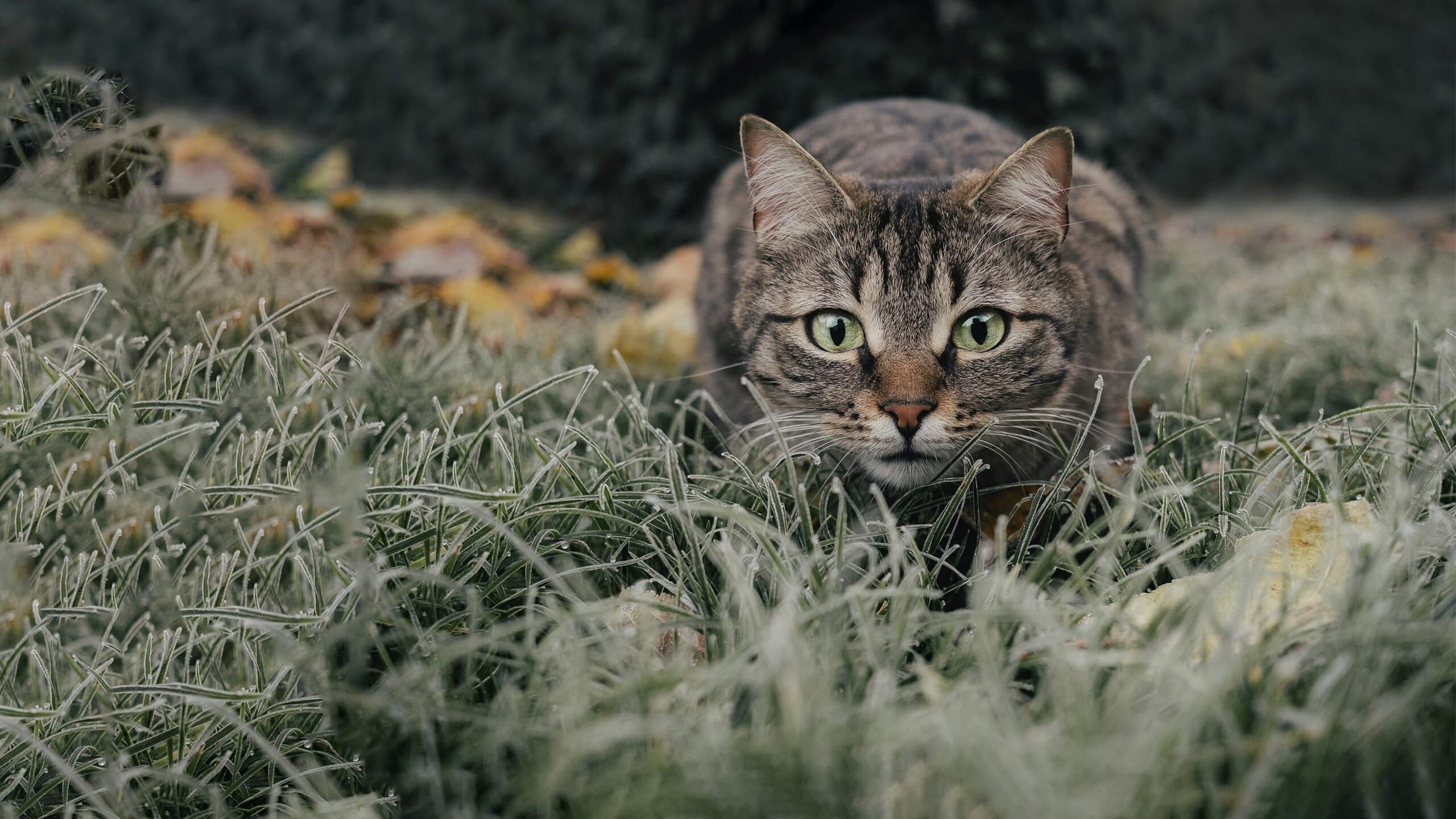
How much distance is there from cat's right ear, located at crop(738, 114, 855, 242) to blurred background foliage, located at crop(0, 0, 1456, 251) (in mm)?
2252

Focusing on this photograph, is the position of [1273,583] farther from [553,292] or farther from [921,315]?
[553,292]

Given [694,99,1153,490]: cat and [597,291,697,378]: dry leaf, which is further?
[597,291,697,378]: dry leaf

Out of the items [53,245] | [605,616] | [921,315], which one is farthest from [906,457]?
[53,245]

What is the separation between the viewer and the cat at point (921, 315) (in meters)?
1.62

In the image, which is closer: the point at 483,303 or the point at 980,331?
the point at 980,331

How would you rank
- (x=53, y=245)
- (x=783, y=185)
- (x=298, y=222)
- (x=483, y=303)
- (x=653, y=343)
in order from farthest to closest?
(x=298, y=222) < (x=483, y=303) < (x=653, y=343) < (x=53, y=245) < (x=783, y=185)

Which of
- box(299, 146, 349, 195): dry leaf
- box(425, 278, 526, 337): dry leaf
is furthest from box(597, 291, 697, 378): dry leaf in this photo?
box(299, 146, 349, 195): dry leaf

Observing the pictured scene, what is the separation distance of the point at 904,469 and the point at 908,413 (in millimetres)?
130

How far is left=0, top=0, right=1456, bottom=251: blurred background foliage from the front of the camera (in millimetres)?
3912

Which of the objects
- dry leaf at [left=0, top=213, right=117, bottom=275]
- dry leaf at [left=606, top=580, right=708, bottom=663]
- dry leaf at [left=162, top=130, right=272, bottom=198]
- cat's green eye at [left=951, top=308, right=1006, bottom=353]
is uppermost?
dry leaf at [left=162, top=130, right=272, bottom=198]

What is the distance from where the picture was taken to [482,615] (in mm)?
1267

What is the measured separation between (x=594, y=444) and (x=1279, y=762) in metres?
1.01

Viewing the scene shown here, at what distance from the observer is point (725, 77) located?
405cm

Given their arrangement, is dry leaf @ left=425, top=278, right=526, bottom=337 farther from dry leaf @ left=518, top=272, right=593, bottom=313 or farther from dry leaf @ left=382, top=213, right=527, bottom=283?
dry leaf @ left=518, top=272, right=593, bottom=313
